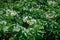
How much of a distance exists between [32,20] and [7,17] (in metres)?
0.41

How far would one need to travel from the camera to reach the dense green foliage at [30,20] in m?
2.96

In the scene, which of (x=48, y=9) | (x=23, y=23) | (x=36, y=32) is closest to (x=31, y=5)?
(x=48, y=9)

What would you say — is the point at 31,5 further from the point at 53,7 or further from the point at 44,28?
the point at 44,28

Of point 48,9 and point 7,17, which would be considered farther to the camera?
point 48,9

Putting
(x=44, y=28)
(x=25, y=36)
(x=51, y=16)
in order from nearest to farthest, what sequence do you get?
1. (x=25, y=36)
2. (x=44, y=28)
3. (x=51, y=16)

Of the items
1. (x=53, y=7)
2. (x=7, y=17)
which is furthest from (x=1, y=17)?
(x=53, y=7)

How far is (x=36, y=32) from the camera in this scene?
295 centimetres

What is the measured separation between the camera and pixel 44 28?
10.3 ft

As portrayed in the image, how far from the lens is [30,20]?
3.14 meters

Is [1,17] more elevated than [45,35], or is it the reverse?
[1,17]

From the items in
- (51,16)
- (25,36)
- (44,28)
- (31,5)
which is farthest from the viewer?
(31,5)

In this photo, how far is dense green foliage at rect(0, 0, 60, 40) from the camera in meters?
2.96

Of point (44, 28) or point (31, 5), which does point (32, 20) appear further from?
point (31, 5)

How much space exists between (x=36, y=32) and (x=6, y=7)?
2.93 feet
